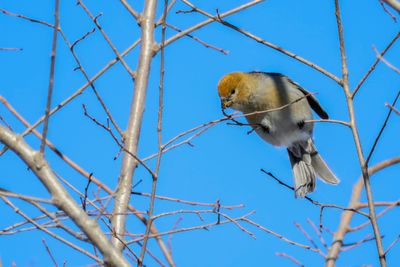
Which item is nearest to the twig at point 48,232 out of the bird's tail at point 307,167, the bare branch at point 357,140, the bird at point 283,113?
the bare branch at point 357,140

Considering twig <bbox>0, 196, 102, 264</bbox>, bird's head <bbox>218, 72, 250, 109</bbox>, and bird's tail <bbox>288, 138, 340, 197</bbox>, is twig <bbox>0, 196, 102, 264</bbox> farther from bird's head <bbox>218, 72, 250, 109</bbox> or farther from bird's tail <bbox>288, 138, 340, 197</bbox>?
bird's tail <bbox>288, 138, 340, 197</bbox>

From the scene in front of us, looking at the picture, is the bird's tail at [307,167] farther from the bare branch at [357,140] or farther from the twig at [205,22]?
the bare branch at [357,140]

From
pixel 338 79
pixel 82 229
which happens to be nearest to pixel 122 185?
pixel 82 229

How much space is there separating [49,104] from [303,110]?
3905 millimetres

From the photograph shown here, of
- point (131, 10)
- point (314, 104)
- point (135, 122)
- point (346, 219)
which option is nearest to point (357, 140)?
point (346, 219)

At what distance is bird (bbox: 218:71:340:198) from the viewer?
5.52 m

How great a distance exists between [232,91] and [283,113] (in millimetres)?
509

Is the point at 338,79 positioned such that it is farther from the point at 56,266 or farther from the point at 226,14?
the point at 56,266

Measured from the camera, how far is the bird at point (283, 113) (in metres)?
5.52

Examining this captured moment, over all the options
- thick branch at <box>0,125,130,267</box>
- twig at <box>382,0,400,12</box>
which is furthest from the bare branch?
thick branch at <box>0,125,130,267</box>

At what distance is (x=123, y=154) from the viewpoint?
3.31m

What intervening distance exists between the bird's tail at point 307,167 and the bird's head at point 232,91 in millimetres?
817

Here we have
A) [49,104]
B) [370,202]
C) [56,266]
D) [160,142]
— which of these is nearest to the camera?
[49,104]

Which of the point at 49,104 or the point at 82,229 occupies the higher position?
the point at 49,104
